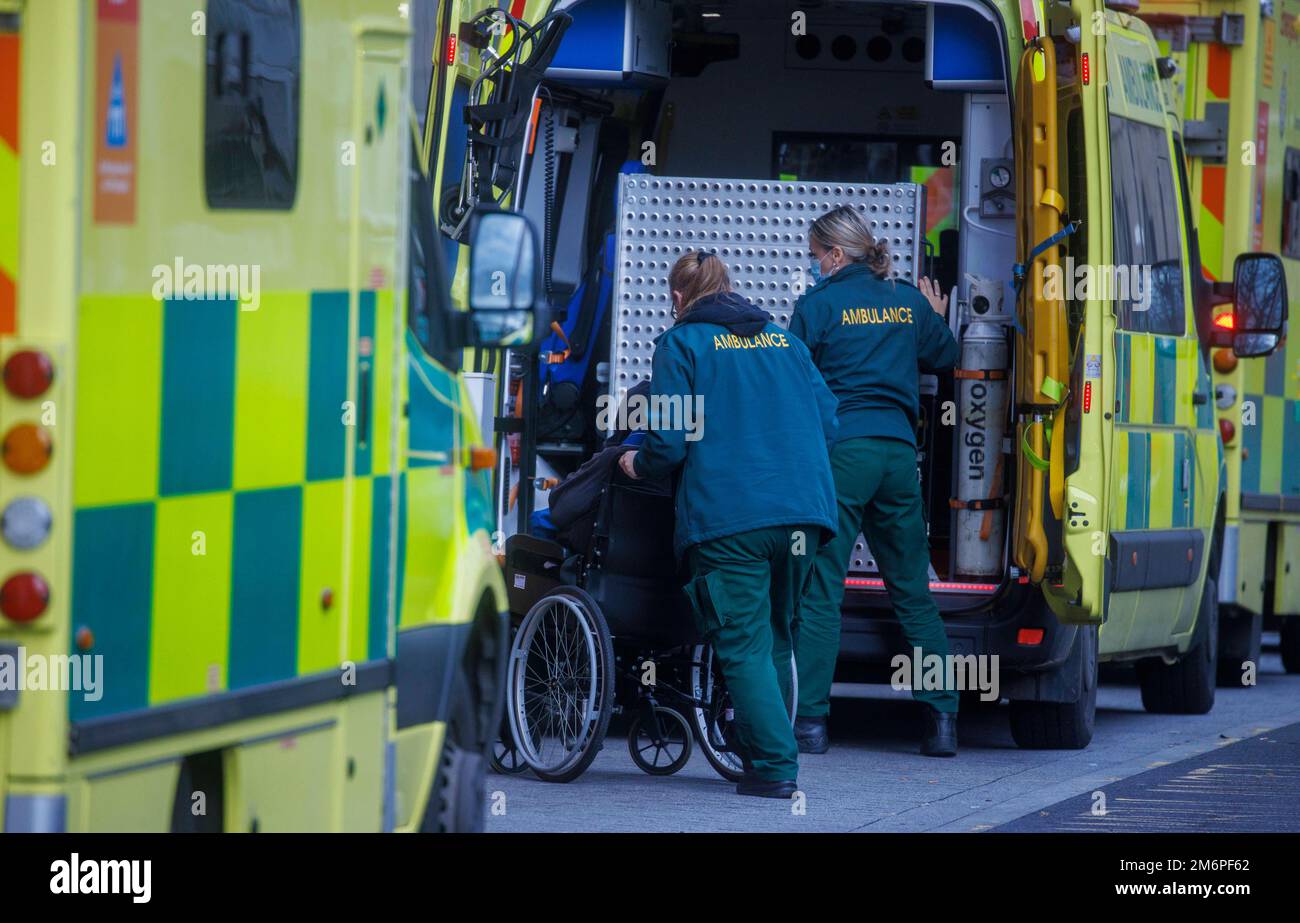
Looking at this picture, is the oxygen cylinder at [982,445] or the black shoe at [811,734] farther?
the oxygen cylinder at [982,445]

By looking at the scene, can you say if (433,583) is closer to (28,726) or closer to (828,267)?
(28,726)

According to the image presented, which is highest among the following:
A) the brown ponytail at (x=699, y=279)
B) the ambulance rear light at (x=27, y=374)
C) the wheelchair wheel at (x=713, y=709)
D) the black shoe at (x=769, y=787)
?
the brown ponytail at (x=699, y=279)

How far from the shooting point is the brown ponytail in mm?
7777

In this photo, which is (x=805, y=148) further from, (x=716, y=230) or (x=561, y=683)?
(x=561, y=683)

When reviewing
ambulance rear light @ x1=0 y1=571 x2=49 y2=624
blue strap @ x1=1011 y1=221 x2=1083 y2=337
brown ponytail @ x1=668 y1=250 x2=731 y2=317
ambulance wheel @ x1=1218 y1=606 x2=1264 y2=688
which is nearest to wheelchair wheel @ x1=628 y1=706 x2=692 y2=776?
brown ponytail @ x1=668 y1=250 x2=731 y2=317

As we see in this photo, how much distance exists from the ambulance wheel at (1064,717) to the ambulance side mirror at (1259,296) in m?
2.07

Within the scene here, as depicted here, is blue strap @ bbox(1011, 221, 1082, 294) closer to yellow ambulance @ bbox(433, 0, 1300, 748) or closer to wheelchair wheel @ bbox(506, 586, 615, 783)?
yellow ambulance @ bbox(433, 0, 1300, 748)

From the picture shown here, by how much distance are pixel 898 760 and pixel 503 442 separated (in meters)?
1.84

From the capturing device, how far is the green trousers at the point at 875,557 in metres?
8.68

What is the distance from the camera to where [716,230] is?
369 inches

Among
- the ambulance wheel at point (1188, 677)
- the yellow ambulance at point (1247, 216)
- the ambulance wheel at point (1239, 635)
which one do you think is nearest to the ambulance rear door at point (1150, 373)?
the ambulance wheel at point (1188, 677)

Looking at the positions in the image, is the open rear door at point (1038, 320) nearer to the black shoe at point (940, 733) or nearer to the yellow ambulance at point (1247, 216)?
the black shoe at point (940, 733)

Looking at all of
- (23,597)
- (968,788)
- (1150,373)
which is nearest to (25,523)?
(23,597)
